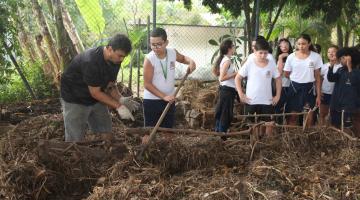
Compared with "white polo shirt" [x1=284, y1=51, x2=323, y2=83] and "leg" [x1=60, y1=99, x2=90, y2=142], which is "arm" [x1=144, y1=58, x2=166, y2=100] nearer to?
"leg" [x1=60, y1=99, x2=90, y2=142]

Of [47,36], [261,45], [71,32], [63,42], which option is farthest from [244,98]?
[47,36]

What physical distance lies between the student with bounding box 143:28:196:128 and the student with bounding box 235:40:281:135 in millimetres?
715

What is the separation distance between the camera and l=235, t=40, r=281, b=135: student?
4590mm

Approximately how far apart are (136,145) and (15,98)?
19.8 feet

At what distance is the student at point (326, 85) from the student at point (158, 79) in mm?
2093

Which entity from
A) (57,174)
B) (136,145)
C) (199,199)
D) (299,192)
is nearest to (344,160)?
(299,192)

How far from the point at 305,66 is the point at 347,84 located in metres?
0.55

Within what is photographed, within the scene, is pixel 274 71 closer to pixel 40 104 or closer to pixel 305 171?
pixel 305 171

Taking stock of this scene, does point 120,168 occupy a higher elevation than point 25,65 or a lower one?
lower

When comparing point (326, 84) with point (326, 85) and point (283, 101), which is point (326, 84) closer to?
point (326, 85)

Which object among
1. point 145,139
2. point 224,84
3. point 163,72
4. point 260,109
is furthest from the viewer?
point 224,84

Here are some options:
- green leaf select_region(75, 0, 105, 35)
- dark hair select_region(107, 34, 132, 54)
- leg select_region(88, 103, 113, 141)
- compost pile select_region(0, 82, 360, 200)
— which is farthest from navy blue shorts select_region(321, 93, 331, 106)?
green leaf select_region(75, 0, 105, 35)

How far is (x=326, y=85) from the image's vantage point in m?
5.55

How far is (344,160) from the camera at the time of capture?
3.43 metres
